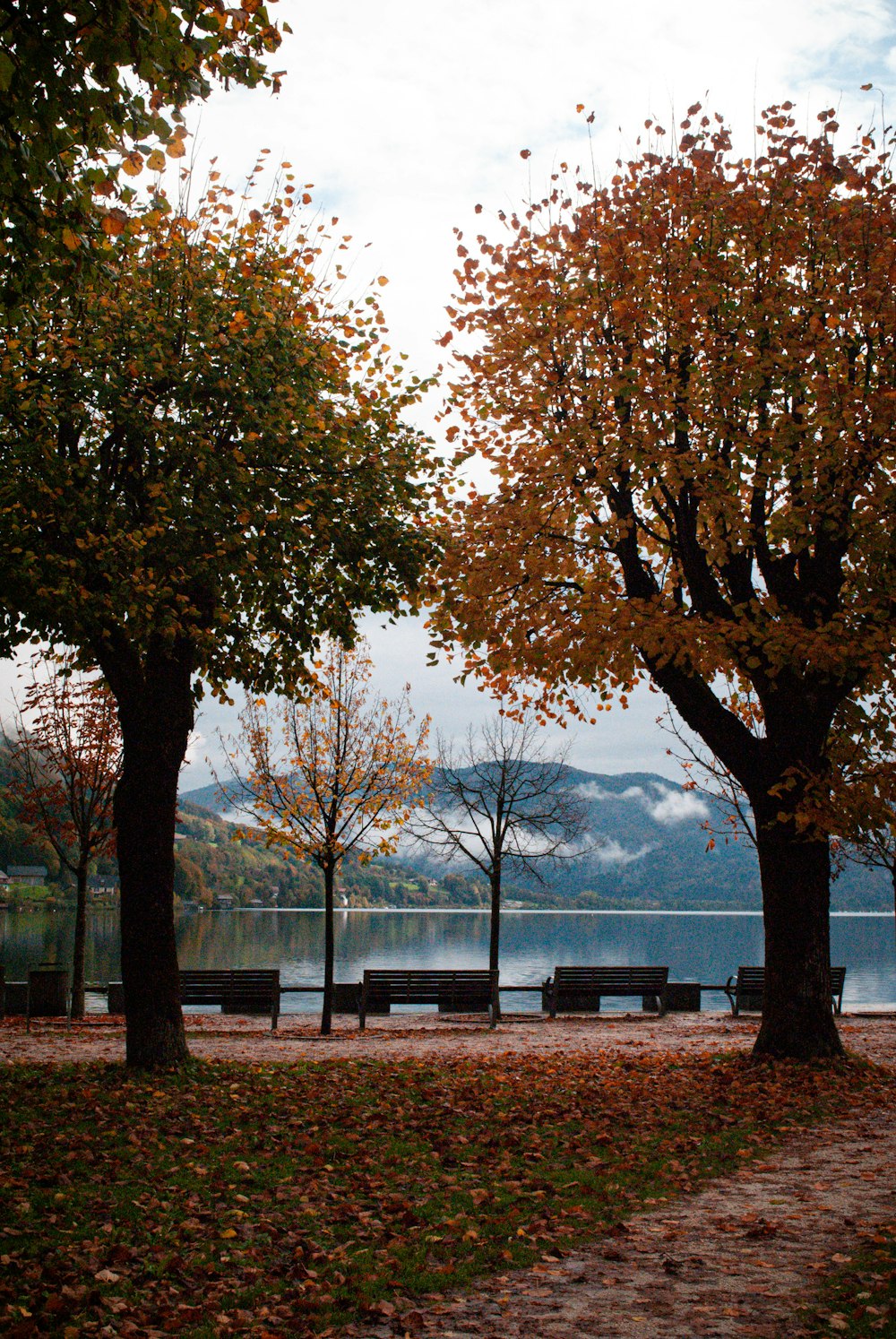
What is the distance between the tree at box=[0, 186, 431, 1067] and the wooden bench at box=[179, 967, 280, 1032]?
8220mm

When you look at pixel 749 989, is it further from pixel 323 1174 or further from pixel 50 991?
pixel 323 1174

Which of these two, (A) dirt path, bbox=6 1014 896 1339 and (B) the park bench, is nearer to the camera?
(A) dirt path, bbox=6 1014 896 1339

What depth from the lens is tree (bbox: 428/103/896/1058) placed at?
38.6ft

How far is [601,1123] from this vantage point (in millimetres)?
9336

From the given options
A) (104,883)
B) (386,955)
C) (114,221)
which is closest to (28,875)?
(104,883)

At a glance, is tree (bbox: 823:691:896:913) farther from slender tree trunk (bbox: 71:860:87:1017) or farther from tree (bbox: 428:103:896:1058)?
slender tree trunk (bbox: 71:860:87:1017)

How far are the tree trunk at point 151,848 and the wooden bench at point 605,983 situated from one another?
40.0 feet

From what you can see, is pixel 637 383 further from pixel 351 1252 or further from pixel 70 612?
pixel 351 1252

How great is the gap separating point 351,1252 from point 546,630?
8681 mm

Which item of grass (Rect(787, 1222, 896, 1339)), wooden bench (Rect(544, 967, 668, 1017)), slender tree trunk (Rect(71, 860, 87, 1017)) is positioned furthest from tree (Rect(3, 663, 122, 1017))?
grass (Rect(787, 1222, 896, 1339))

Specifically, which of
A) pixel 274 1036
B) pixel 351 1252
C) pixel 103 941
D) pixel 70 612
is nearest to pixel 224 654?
pixel 70 612

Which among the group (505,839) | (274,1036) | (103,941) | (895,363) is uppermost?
(895,363)

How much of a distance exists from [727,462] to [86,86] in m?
9.15

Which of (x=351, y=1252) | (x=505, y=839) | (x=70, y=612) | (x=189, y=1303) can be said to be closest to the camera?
(x=189, y=1303)
